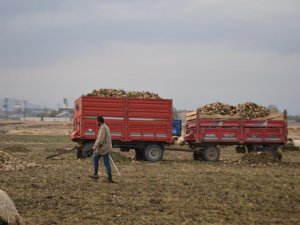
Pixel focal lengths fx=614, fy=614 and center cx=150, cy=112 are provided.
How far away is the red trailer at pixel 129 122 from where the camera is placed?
27.5 metres

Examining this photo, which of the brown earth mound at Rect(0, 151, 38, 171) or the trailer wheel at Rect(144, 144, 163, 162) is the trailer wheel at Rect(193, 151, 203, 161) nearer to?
the trailer wheel at Rect(144, 144, 163, 162)

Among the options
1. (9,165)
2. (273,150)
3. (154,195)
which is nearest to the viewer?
(154,195)

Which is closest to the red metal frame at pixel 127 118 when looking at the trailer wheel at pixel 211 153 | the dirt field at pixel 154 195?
the trailer wheel at pixel 211 153

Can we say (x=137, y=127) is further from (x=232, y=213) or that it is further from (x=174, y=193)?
(x=232, y=213)

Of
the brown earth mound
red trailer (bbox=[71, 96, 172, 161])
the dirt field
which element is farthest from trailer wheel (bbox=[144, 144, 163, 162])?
the brown earth mound

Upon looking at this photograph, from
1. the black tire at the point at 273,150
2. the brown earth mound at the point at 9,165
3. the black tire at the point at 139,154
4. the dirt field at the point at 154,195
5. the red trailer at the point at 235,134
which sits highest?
the red trailer at the point at 235,134

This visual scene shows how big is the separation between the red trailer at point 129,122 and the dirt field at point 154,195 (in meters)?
3.94

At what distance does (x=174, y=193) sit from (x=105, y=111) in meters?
12.2

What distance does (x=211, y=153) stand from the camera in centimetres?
2950

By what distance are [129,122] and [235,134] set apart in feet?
16.9

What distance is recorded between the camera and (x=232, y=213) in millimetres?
12727

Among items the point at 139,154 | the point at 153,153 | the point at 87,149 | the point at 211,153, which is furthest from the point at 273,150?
the point at 87,149

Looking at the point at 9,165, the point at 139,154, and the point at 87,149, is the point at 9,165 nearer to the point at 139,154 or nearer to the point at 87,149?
the point at 87,149

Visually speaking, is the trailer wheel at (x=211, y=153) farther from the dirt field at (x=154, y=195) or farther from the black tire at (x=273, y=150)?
the dirt field at (x=154, y=195)
